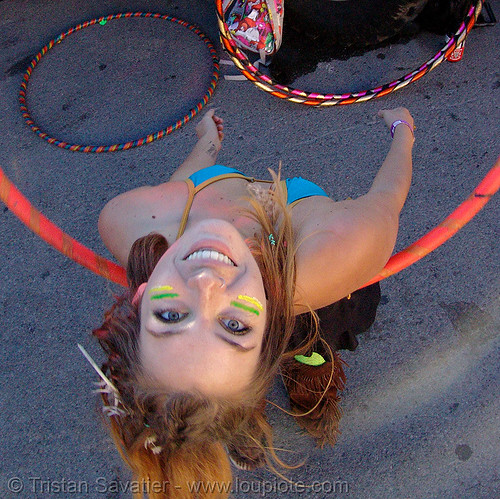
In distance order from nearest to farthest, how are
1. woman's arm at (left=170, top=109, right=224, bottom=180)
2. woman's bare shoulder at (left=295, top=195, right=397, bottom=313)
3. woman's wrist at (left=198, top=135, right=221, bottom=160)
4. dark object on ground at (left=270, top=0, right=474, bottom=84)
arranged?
1. woman's bare shoulder at (left=295, top=195, right=397, bottom=313)
2. woman's arm at (left=170, top=109, right=224, bottom=180)
3. woman's wrist at (left=198, top=135, right=221, bottom=160)
4. dark object on ground at (left=270, top=0, right=474, bottom=84)

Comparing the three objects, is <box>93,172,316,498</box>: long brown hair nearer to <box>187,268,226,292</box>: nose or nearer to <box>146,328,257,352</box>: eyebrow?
<box>146,328,257,352</box>: eyebrow

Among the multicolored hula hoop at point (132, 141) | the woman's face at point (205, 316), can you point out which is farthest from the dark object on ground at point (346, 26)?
the woman's face at point (205, 316)

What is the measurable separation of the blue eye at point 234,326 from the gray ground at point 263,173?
1.21 meters

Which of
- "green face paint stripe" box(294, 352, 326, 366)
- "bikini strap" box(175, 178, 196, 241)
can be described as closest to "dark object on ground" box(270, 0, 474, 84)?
"bikini strap" box(175, 178, 196, 241)

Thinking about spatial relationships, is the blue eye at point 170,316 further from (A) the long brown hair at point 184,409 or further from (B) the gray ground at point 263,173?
(B) the gray ground at point 263,173

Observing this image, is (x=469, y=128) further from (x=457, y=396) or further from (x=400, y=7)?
(x=457, y=396)

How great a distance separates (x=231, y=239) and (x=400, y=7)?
265 centimetres

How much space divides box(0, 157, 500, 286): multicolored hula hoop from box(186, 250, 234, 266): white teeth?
83 cm

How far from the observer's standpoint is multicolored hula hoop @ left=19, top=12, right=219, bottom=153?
125 inches

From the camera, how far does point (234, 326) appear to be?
1296mm

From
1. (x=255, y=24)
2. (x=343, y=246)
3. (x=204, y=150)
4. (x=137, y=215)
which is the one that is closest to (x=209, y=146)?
(x=204, y=150)

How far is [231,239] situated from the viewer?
4.40ft

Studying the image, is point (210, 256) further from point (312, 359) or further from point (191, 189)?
point (312, 359)

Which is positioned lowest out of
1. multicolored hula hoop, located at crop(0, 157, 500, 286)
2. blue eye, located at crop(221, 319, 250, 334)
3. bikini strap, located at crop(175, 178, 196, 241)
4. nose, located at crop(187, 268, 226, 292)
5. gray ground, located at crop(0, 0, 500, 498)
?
gray ground, located at crop(0, 0, 500, 498)
